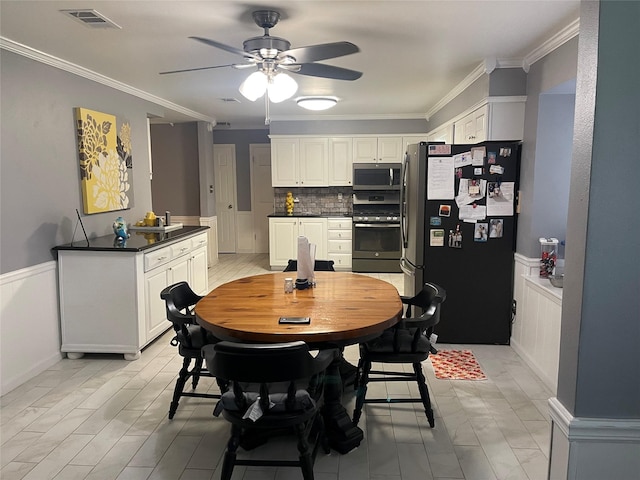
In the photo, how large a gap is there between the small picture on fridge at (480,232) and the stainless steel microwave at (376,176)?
302cm

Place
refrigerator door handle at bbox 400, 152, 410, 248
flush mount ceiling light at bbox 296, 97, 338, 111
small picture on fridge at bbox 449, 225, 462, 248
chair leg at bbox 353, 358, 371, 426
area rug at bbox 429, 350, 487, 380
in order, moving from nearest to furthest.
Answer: chair leg at bbox 353, 358, 371, 426 → area rug at bbox 429, 350, 487, 380 → small picture on fridge at bbox 449, 225, 462, 248 → refrigerator door handle at bbox 400, 152, 410, 248 → flush mount ceiling light at bbox 296, 97, 338, 111

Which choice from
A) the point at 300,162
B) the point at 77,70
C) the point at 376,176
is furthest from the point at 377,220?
the point at 77,70

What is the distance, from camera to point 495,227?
3803mm

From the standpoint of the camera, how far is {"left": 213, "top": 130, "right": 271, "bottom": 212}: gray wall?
841 cm

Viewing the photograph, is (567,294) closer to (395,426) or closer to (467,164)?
(395,426)

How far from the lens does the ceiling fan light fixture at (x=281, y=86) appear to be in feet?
9.00

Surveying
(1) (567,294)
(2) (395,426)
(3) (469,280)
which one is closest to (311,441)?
(2) (395,426)

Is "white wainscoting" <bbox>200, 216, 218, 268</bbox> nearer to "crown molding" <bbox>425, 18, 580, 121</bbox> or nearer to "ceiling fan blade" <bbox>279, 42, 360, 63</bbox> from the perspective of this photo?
"crown molding" <bbox>425, 18, 580, 121</bbox>

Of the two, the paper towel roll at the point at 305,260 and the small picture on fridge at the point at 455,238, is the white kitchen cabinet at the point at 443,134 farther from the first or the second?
the paper towel roll at the point at 305,260

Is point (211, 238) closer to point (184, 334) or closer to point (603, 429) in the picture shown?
point (184, 334)

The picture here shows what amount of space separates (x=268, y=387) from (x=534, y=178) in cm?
262

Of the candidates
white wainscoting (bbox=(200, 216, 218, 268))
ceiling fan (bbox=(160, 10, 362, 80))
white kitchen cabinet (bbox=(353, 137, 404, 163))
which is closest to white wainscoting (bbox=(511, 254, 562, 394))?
ceiling fan (bbox=(160, 10, 362, 80))

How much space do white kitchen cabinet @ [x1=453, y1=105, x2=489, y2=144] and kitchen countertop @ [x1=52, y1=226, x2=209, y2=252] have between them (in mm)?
2886

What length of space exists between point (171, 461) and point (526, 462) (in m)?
1.80
